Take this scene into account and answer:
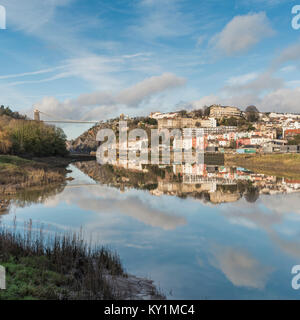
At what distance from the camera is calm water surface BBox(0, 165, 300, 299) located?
5.25 metres

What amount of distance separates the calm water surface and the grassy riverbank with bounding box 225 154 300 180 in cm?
1457

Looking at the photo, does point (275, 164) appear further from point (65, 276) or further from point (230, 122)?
point (230, 122)

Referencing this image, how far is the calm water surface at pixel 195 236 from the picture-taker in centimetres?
525

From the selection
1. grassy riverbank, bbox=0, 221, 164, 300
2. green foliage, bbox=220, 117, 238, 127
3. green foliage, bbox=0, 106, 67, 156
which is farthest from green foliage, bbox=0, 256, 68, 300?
green foliage, bbox=220, 117, 238, 127

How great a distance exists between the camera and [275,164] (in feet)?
108

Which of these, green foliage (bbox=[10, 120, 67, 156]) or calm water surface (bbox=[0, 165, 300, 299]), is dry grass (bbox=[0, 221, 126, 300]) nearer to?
calm water surface (bbox=[0, 165, 300, 299])

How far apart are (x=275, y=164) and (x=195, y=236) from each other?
2760 centimetres

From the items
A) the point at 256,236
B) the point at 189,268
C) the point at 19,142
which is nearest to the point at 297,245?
the point at 256,236

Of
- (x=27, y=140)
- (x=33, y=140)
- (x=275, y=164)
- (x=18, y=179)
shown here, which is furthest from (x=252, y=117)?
(x=18, y=179)

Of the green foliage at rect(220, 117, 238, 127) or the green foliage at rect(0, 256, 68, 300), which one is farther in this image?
the green foliage at rect(220, 117, 238, 127)

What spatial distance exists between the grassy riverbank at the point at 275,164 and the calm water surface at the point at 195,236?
14.6 meters
